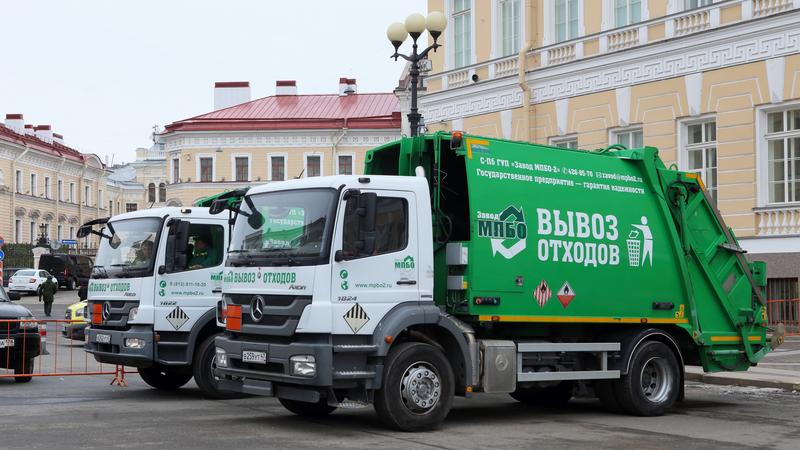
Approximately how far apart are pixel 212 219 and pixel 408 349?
5.03 m

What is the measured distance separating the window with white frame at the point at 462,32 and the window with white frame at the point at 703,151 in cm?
726

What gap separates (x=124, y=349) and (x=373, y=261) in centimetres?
489

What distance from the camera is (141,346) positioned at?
1427 cm

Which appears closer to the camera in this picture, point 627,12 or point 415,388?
point 415,388

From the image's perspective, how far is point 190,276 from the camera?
14.7 m

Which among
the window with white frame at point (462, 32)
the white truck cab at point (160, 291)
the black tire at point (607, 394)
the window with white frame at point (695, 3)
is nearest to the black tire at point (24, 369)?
the white truck cab at point (160, 291)

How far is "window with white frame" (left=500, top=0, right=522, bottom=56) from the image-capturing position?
27703 mm

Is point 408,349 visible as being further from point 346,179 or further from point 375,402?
point 346,179

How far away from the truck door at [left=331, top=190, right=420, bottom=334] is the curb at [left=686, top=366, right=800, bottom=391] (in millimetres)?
7092

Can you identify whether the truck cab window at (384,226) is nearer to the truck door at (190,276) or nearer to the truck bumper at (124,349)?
the truck door at (190,276)

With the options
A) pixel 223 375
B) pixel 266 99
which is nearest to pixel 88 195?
pixel 266 99

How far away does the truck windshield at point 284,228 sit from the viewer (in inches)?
429

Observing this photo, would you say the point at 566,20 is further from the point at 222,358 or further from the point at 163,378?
the point at 222,358

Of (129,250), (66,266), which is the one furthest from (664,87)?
(66,266)
